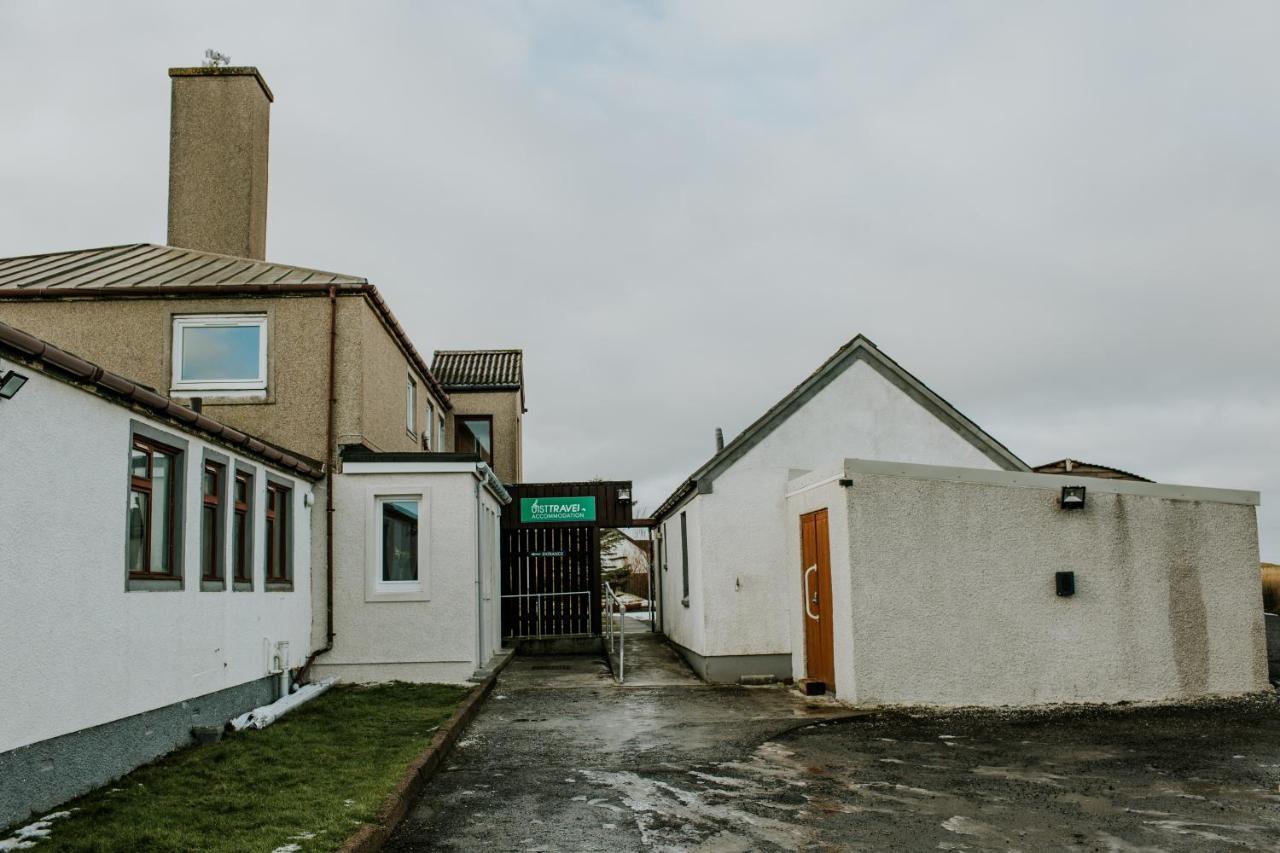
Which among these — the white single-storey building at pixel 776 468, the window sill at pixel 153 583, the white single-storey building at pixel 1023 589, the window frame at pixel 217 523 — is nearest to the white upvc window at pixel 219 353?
the window frame at pixel 217 523

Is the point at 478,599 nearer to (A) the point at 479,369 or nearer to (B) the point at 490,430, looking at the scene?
(B) the point at 490,430

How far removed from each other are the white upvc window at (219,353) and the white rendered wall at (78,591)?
532cm

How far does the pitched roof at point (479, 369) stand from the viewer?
28516mm

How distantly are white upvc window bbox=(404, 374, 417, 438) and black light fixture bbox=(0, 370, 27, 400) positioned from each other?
42.8 feet

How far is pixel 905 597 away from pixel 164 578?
801cm

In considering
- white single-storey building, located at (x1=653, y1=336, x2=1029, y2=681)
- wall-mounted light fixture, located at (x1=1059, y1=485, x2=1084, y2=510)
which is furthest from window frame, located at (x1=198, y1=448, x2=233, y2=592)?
wall-mounted light fixture, located at (x1=1059, y1=485, x2=1084, y2=510)

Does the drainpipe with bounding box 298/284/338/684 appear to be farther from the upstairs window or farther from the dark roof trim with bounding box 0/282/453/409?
the upstairs window

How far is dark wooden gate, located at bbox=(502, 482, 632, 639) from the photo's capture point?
2303 cm

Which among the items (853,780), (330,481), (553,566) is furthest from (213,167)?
(853,780)

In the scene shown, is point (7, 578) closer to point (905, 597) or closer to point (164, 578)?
point (164, 578)

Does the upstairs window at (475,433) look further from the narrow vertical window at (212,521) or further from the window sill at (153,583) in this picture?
the window sill at (153,583)

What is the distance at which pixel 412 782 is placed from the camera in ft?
26.5

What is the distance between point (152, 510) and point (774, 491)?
9.24 metres

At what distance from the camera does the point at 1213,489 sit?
13.6m
